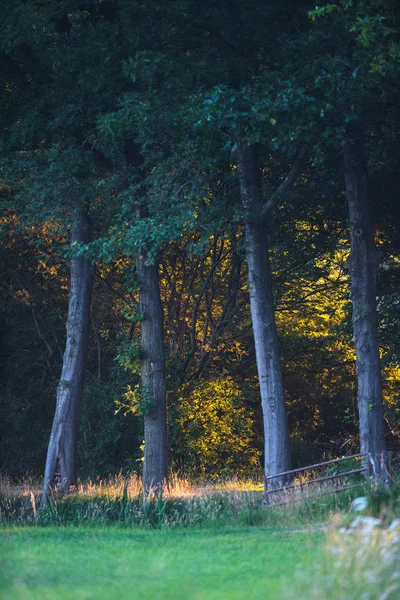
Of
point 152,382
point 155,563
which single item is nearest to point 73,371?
point 152,382

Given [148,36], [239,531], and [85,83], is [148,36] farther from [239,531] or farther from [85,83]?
[239,531]

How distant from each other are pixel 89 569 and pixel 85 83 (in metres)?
11.5

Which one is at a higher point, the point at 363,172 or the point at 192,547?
the point at 363,172

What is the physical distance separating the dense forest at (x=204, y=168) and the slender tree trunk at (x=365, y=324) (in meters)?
0.03

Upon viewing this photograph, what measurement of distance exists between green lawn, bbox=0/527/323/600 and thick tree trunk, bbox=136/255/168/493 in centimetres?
525

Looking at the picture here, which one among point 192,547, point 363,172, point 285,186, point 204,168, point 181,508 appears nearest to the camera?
point 192,547

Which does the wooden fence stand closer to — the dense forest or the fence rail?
the fence rail

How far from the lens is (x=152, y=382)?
63.4ft

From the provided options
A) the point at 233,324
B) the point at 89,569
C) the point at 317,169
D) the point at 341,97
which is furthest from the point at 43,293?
the point at 89,569

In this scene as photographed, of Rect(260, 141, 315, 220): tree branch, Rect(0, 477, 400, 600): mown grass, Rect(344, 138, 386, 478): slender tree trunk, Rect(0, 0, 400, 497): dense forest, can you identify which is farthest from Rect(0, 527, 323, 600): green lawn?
Rect(260, 141, 315, 220): tree branch

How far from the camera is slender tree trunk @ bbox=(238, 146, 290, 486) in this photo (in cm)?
1808

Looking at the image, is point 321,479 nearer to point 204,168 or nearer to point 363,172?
point 363,172

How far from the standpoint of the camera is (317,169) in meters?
22.1

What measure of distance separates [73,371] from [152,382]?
1.93m
